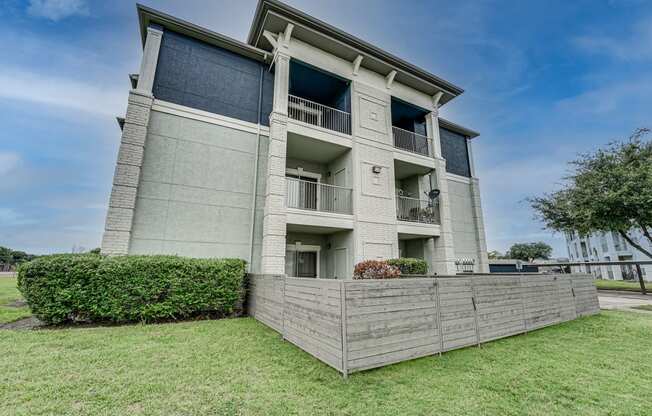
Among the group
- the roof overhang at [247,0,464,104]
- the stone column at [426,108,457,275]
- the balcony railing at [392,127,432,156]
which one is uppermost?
the roof overhang at [247,0,464,104]

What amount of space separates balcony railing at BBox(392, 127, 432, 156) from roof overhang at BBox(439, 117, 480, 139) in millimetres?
Answer: 2527

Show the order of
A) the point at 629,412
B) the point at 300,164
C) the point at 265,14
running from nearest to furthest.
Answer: the point at 629,412 → the point at 265,14 → the point at 300,164

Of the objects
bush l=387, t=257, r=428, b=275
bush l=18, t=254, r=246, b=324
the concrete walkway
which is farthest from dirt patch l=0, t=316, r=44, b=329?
the concrete walkway

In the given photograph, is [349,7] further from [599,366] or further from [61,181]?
[61,181]

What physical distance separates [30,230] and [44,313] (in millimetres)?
17520

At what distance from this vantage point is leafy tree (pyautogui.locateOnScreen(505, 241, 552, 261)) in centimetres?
5130

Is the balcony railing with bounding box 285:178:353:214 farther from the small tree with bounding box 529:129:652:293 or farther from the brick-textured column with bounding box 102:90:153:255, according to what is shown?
the small tree with bounding box 529:129:652:293

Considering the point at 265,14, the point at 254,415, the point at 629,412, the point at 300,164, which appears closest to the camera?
the point at 254,415

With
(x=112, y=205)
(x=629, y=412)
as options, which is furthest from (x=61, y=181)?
(x=629, y=412)

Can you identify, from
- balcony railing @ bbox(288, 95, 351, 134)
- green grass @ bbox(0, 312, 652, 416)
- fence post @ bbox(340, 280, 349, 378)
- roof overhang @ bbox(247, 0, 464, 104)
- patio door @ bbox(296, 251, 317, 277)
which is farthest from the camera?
balcony railing @ bbox(288, 95, 351, 134)

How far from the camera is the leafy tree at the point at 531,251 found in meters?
51.3

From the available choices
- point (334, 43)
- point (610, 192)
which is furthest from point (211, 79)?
point (610, 192)

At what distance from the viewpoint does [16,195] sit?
15.4 m

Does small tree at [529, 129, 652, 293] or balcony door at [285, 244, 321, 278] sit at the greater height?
small tree at [529, 129, 652, 293]
